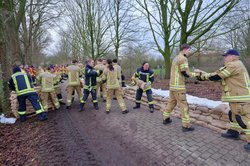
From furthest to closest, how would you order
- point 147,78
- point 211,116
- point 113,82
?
point 147,78
point 113,82
point 211,116

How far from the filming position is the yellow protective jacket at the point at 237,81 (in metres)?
3.67

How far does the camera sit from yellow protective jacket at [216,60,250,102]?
12.1ft

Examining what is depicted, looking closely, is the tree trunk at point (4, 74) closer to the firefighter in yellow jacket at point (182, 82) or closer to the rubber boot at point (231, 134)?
the firefighter in yellow jacket at point (182, 82)

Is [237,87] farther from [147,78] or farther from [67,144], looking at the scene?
[67,144]

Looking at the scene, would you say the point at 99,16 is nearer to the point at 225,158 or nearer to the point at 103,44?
the point at 103,44

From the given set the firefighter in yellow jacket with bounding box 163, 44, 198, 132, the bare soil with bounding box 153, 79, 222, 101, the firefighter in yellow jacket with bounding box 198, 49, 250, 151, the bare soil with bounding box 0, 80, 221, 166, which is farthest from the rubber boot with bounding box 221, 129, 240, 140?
the bare soil with bounding box 153, 79, 222, 101

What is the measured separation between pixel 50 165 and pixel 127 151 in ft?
5.18

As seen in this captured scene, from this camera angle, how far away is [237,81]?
3734mm

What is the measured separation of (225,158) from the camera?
11.0ft

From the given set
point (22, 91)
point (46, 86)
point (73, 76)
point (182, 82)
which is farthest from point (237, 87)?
point (46, 86)

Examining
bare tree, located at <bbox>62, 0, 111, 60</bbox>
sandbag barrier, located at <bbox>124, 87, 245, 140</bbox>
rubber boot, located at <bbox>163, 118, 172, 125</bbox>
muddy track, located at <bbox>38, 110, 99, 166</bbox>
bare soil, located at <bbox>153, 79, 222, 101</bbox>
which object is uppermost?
bare tree, located at <bbox>62, 0, 111, 60</bbox>

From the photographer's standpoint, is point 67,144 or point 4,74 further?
point 4,74

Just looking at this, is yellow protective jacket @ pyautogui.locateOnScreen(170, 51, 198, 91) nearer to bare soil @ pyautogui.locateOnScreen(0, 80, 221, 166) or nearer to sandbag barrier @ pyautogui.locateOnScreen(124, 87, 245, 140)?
sandbag barrier @ pyautogui.locateOnScreen(124, 87, 245, 140)

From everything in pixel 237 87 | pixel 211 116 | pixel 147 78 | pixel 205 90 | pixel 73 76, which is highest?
pixel 73 76
